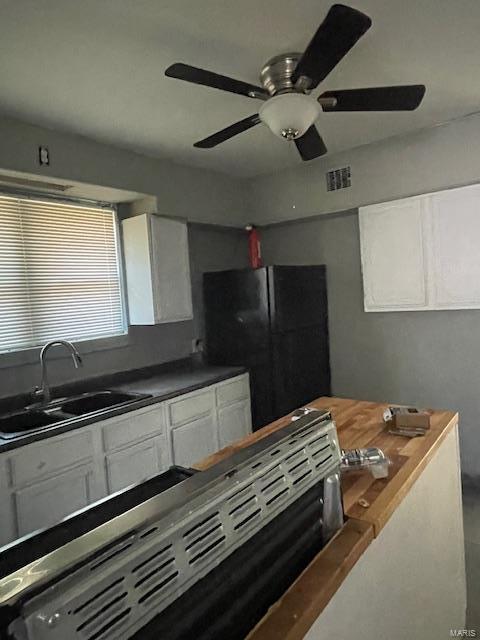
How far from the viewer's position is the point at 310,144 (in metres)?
2.16

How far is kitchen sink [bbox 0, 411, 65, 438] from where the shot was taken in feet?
8.00

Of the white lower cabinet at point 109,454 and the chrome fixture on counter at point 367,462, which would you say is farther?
the white lower cabinet at point 109,454

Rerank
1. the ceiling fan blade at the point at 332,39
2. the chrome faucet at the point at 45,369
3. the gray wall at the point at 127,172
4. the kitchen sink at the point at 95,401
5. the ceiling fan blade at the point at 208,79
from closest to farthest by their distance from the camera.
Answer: the ceiling fan blade at the point at 332,39
the ceiling fan blade at the point at 208,79
the gray wall at the point at 127,172
the chrome faucet at the point at 45,369
the kitchen sink at the point at 95,401

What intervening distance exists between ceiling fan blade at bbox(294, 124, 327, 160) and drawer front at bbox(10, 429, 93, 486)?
194cm

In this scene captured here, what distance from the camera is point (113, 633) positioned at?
55cm

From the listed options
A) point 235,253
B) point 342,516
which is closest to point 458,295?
point 235,253

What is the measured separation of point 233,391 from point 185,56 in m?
2.26

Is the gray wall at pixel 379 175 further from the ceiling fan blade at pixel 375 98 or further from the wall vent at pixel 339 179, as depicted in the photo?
the ceiling fan blade at pixel 375 98

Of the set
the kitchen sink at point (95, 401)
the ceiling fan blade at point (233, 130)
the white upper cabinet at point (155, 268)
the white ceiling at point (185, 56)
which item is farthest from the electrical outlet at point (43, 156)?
the kitchen sink at point (95, 401)

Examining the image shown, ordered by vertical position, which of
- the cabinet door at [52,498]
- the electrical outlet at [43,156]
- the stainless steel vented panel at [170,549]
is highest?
the electrical outlet at [43,156]

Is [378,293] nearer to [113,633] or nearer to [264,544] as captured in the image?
[264,544]

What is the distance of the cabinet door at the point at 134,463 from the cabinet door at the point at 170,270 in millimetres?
976

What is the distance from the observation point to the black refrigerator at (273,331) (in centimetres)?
331

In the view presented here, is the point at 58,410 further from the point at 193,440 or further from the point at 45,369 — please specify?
the point at 193,440
